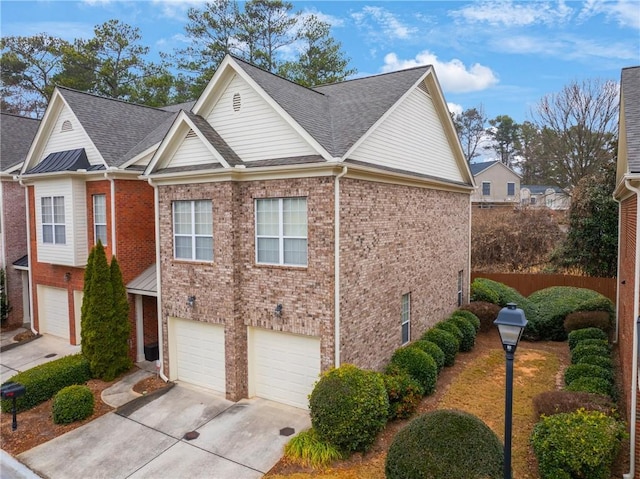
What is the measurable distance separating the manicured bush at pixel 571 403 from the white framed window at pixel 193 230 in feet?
28.8

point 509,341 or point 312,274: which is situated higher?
point 312,274

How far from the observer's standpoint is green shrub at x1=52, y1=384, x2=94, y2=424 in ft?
33.4

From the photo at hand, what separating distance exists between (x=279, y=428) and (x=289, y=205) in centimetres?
528

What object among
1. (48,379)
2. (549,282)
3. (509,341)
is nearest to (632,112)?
(509,341)

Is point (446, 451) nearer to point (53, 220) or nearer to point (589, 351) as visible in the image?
point (589, 351)

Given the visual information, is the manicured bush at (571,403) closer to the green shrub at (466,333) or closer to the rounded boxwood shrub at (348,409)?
the rounded boxwood shrub at (348,409)

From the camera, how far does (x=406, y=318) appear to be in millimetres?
12930

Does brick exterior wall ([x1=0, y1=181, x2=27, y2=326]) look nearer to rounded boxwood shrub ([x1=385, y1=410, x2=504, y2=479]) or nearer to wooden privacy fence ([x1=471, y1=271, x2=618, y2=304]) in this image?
rounded boxwood shrub ([x1=385, y1=410, x2=504, y2=479])

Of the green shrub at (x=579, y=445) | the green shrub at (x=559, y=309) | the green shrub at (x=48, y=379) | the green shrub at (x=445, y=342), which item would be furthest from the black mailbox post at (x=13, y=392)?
the green shrub at (x=559, y=309)

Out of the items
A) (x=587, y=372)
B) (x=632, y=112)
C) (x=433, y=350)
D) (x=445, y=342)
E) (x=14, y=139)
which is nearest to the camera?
(x=632, y=112)

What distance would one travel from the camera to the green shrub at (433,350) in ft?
38.7

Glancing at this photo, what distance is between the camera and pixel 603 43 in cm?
1495

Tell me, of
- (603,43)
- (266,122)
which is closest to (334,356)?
(266,122)

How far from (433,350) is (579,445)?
5126 mm
